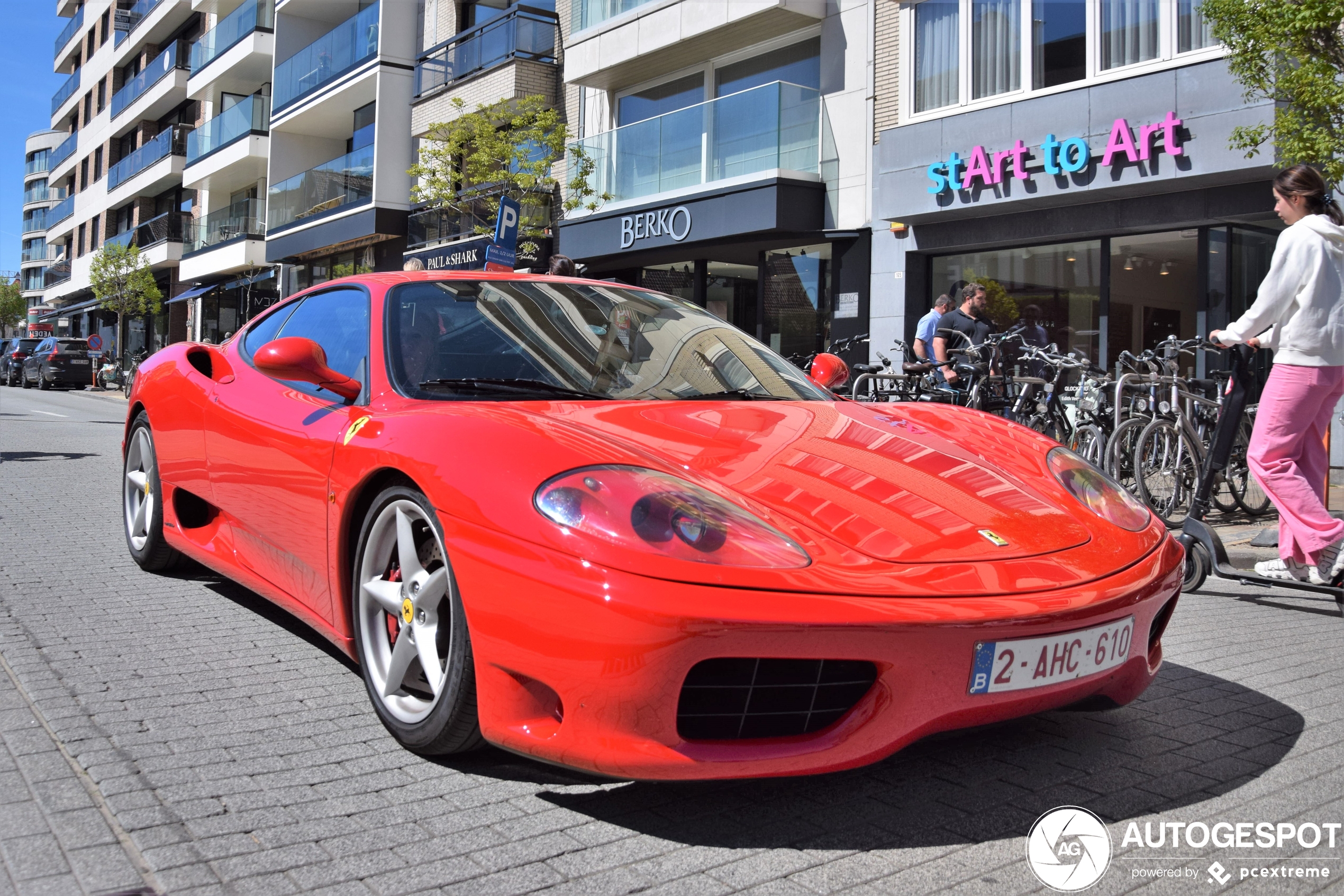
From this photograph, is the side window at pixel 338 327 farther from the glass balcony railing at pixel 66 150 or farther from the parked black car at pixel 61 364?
the glass balcony railing at pixel 66 150

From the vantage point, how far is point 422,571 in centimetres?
272

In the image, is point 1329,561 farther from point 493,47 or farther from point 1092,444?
point 493,47

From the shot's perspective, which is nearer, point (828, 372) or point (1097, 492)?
point (1097, 492)

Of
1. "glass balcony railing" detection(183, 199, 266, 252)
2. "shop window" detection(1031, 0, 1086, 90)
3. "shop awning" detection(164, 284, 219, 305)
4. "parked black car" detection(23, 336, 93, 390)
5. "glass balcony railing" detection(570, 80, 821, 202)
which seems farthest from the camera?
"shop awning" detection(164, 284, 219, 305)

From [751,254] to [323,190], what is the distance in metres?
14.7

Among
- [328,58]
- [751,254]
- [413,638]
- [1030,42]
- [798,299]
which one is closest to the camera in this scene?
[413,638]

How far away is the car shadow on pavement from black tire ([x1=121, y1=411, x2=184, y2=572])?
2677mm

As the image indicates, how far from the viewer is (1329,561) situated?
15.6 feet

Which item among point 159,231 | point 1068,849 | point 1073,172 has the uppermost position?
point 159,231

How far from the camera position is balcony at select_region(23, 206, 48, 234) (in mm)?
90125

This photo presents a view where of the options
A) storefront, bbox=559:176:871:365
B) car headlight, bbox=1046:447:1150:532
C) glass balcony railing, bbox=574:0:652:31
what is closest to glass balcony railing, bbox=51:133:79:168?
glass balcony railing, bbox=574:0:652:31

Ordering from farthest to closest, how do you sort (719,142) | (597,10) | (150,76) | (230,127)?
(150,76), (230,127), (597,10), (719,142)

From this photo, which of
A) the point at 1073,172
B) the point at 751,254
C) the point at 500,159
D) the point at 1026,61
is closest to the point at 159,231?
the point at 500,159

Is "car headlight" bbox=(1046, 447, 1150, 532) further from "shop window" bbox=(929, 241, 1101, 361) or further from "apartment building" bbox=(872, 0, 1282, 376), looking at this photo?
"shop window" bbox=(929, 241, 1101, 361)
